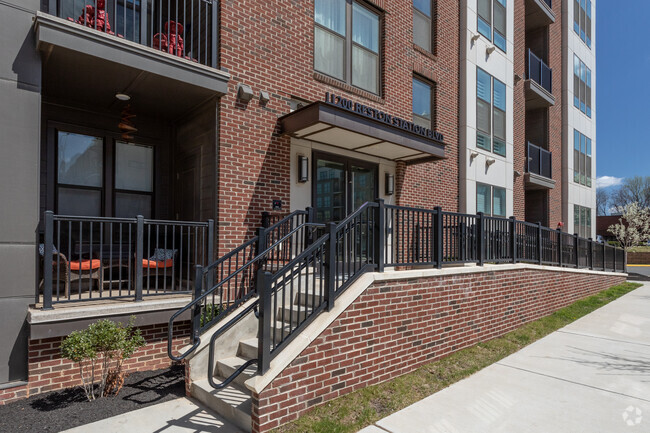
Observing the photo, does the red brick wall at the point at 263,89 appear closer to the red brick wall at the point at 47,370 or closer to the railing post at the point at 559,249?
the red brick wall at the point at 47,370

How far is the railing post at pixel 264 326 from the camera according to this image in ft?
12.9

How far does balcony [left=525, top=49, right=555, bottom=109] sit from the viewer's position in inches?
598

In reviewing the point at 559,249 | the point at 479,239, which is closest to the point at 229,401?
the point at 479,239

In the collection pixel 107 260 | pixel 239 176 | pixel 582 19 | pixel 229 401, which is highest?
pixel 582 19

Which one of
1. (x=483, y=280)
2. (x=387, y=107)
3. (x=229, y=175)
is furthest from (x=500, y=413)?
(x=387, y=107)

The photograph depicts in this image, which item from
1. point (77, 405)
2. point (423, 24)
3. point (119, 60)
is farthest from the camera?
point (423, 24)

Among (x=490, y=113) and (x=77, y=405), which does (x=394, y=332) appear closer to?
(x=77, y=405)

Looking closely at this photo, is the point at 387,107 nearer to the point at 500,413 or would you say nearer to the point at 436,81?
the point at 436,81

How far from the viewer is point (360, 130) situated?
7.01 meters

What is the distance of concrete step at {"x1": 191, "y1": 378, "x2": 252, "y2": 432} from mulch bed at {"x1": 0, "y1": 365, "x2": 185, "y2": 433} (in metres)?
0.38

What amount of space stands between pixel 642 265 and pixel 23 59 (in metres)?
37.3

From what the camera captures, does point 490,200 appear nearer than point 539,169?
Yes

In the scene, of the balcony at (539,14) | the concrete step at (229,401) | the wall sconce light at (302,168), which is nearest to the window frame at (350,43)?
the wall sconce light at (302,168)

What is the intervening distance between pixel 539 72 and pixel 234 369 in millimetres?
16905
